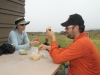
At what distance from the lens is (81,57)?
5.36ft

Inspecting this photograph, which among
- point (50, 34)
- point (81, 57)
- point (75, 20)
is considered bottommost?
point (81, 57)

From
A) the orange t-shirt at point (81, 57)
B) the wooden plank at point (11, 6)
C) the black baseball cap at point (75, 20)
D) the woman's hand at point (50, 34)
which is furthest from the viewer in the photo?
the wooden plank at point (11, 6)

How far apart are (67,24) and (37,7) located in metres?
5.02

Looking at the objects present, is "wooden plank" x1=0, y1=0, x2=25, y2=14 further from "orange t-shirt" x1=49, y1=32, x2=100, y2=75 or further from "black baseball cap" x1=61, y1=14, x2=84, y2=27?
"orange t-shirt" x1=49, y1=32, x2=100, y2=75

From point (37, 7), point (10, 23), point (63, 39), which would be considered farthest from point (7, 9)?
point (63, 39)

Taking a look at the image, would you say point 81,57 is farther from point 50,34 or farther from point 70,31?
point 50,34

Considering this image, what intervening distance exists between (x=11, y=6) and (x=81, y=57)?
3.12 meters

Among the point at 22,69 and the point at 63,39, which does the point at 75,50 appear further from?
the point at 63,39

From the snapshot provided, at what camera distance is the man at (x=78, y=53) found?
5.20 feet

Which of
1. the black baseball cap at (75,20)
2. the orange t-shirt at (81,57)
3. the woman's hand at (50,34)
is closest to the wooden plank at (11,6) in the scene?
the woman's hand at (50,34)

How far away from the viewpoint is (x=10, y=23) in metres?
4.29

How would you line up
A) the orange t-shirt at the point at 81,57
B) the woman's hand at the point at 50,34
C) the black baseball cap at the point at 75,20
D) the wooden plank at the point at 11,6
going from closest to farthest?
the orange t-shirt at the point at 81,57
the black baseball cap at the point at 75,20
the woman's hand at the point at 50,34
the wooden plank at the point at 11,6

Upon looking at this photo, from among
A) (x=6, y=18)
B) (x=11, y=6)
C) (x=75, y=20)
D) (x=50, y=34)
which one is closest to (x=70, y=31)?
(x=75, y=20)

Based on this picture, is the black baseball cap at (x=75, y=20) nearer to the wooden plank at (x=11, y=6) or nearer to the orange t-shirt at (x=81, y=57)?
the orange t-shirt at (x=81, y=57)
